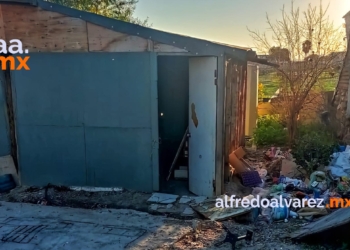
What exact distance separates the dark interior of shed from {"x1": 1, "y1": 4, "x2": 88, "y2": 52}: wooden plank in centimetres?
186

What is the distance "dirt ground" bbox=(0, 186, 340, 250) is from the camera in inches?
165

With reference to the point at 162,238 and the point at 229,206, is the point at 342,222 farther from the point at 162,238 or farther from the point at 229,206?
the point at 162,238

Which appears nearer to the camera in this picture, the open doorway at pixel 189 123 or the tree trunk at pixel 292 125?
the open doorway at pixel 189 123

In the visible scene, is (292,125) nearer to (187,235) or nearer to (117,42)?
(117,42)

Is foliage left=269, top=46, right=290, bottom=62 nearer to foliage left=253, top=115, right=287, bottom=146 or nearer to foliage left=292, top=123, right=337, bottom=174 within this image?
foliage left=253, top=115, right=287, bottom=146

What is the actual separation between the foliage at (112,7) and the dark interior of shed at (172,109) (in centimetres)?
821

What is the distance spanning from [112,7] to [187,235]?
491 inches

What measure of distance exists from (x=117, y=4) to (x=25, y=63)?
376 inches

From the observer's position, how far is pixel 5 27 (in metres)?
5.99

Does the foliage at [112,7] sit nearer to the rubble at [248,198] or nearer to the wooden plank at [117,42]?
the wooden plank at [117,42]

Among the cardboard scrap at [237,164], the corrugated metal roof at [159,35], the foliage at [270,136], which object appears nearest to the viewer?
the corrugated metal roof at [159,35]

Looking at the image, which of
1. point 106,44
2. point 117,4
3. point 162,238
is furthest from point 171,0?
point 162,238

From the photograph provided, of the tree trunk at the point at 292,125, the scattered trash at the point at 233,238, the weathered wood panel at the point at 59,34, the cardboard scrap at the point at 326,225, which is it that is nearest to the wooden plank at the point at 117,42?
the weathered wood panel at the point at 59,34

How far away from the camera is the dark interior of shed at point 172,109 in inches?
274
